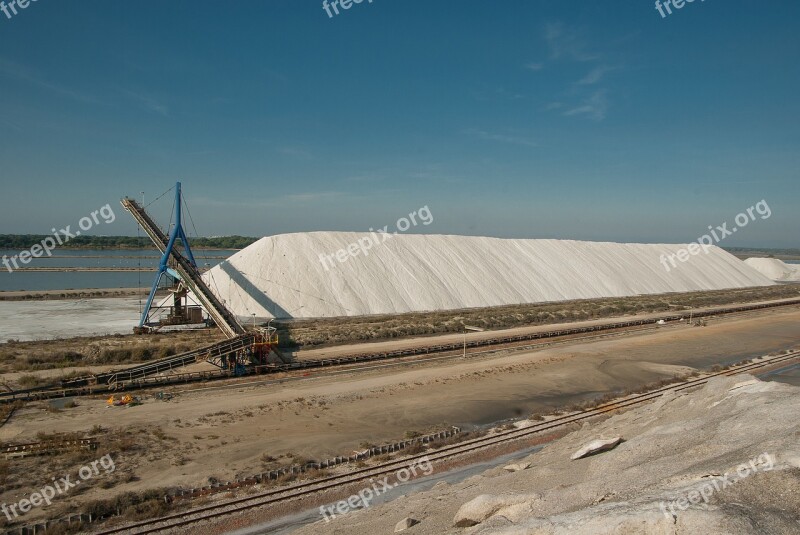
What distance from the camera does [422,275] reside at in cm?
4759

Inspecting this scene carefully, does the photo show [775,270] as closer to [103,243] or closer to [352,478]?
[352,478]

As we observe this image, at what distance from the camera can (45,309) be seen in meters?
40.7

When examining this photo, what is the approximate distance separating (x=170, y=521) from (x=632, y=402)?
17377 mm

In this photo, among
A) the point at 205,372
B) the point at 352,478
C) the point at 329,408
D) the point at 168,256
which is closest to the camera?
the point at 352,478

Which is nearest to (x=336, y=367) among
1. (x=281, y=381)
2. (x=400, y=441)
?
(x=281, y=381)

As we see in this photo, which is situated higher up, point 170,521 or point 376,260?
point 376,260

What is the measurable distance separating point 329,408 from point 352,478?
582 centimetres

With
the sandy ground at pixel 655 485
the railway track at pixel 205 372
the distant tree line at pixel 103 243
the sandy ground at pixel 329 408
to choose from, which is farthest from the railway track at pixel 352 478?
the distant tree line at pixel 103 243

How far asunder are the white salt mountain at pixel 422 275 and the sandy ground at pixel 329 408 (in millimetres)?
15913

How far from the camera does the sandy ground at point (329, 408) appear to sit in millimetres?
14477

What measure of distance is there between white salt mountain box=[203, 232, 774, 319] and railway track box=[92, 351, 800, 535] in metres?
23.6

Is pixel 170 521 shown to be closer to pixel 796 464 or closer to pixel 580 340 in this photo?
pixel 796 464

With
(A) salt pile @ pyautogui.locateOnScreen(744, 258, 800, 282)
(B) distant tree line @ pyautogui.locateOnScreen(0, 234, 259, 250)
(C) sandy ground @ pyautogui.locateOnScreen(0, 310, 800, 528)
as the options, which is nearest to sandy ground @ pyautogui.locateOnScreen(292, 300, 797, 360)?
(C) sandy ground @ pyautogui.locateOnScreen(0, 310, 800, 528)

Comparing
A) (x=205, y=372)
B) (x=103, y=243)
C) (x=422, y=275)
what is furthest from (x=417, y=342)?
(x=103, y=243)
